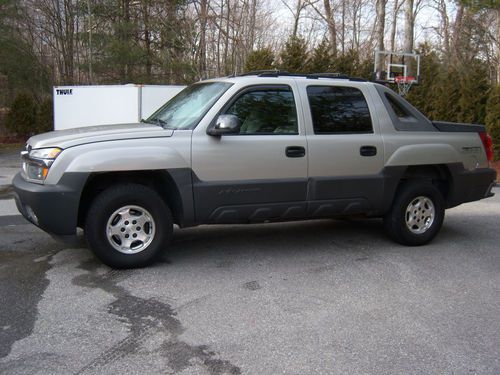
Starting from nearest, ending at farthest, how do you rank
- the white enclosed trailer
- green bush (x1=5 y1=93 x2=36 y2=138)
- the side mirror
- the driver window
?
the side mirror → the driver window → the white enclosed trailer → green bush (x1=5 y1=93 x2=36 y2=138)

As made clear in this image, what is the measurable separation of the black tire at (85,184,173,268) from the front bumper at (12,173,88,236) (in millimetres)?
189

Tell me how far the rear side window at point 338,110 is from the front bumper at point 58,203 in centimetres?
251

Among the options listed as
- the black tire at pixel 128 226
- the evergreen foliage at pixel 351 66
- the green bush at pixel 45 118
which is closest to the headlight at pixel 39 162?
the black tire at pixel 128 226

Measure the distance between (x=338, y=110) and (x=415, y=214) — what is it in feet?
5.24

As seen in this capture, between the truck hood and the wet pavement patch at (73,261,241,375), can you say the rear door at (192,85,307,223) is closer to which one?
the truck hood

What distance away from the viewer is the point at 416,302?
4477 millimetres

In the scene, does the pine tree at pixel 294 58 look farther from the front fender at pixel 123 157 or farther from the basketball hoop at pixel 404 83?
the front fender at pixel 123 157

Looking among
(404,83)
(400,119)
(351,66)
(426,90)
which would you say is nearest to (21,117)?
(351,66)

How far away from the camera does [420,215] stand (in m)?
6.29

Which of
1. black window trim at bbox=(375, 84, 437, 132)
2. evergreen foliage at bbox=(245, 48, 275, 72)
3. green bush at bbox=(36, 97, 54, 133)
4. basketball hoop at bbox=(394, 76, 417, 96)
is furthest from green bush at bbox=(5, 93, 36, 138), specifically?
black window trim at bbox=(375, 84, 437, 132)

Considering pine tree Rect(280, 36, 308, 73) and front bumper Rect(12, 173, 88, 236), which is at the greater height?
pine tree Rect(280, 36, 308, 73)

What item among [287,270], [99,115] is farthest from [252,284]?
[99,115]

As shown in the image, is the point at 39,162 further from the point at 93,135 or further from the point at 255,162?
the point at 255,162

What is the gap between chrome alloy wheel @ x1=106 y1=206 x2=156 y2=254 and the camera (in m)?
4.96
